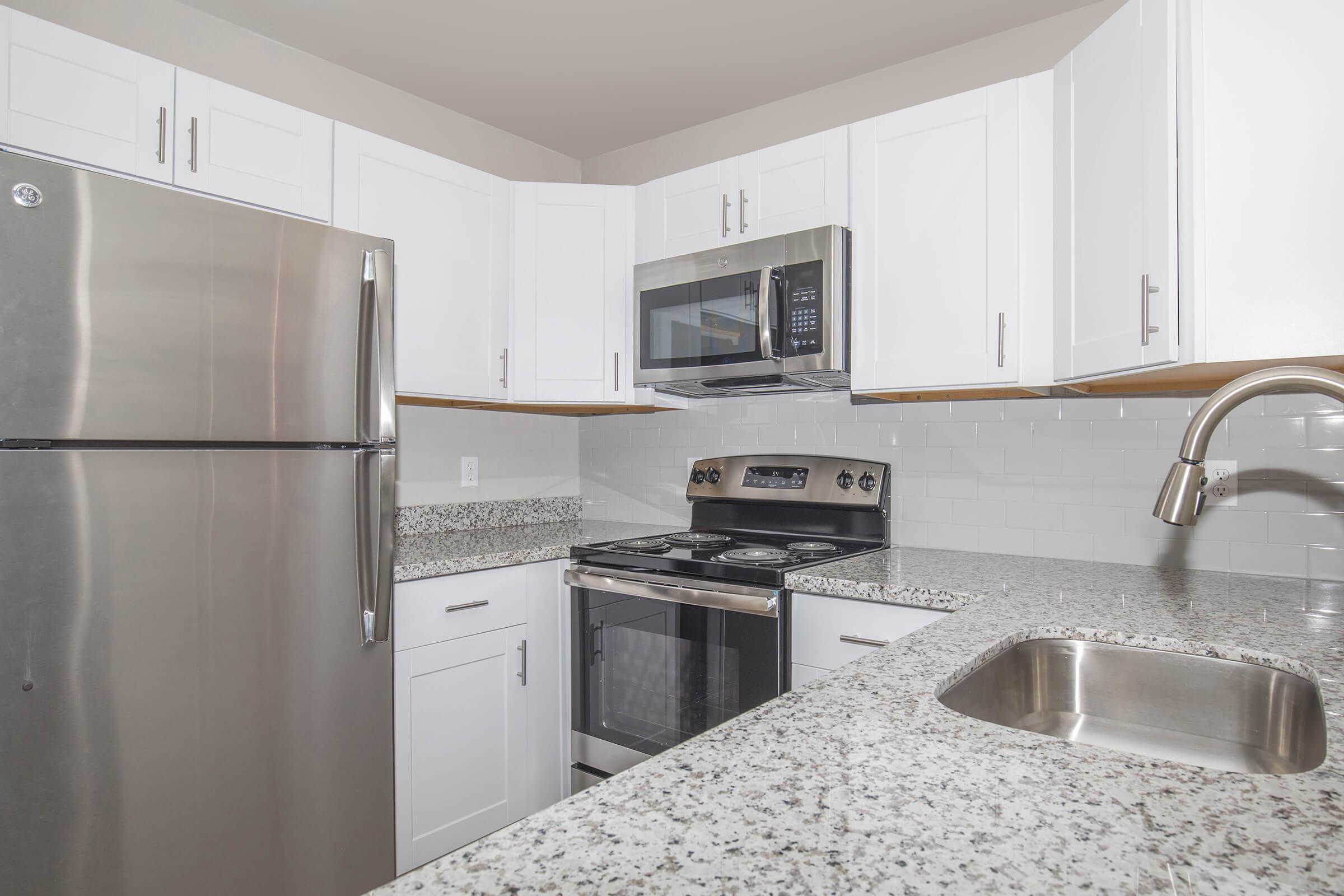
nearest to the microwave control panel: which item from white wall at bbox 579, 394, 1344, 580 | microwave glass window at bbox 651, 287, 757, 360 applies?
microwave glass window at bbox 651, 287, 757, 360

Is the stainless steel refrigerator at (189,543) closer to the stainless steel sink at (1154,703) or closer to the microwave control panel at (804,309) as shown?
the microwave control panel at (804,309)

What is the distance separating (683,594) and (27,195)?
1626 millimetres

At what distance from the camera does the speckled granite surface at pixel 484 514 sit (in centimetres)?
265

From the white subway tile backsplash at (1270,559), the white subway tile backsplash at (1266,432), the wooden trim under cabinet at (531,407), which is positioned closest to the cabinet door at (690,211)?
the wooden trim under cabinet at (531,407)

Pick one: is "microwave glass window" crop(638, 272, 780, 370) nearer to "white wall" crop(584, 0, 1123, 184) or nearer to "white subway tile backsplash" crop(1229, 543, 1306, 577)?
"white wall" crop(584, 0, 1123, 184)

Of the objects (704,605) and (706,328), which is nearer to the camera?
(704,605)

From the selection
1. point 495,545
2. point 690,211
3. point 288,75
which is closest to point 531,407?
point 495,545

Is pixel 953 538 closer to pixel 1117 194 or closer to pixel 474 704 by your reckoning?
pixel 1117 194

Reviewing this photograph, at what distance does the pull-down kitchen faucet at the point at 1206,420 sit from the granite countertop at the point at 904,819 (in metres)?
0.26

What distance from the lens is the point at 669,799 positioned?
0.60 meters

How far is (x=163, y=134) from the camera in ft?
5.82

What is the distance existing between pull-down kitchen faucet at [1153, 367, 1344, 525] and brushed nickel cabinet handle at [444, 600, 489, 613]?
169 cm

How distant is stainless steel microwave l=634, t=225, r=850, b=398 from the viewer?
213 centimetres

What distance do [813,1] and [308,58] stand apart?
1636 millimetres
